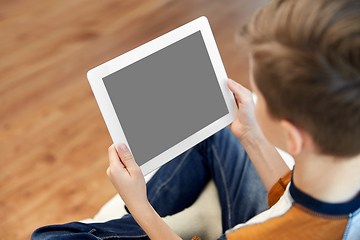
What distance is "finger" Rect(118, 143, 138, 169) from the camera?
0.69 metres

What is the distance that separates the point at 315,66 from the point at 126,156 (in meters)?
0.43

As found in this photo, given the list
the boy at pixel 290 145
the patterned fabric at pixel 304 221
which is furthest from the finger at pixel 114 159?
the patterned fabric at pixel 304 221

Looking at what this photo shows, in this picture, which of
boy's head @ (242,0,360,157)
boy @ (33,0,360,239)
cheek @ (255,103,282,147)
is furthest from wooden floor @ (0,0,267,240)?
boy's head @ (242,0,360,157)

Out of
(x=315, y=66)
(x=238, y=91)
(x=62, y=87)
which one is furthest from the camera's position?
(x=62, y=87)

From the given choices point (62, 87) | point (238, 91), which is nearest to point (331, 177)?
point (238, 91)

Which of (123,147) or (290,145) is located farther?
(123,147)

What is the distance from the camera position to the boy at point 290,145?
39 centimetres

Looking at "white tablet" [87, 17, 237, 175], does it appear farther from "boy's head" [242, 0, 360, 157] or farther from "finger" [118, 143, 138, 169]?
"boy's head" [242, 0, 360, 157]

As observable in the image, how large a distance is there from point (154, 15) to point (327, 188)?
1.60 metres

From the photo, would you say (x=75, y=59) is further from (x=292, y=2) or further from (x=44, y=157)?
(x=292, y=2)

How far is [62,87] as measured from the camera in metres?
1.58

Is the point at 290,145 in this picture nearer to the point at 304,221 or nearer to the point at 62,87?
the point at 304,221

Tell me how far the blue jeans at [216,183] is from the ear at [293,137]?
1.17ft

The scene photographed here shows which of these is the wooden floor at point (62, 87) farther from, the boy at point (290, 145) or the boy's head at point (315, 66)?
the boy's head at point (315, 66)
